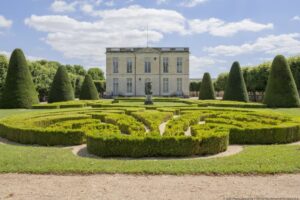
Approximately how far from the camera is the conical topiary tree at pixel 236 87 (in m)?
31.1

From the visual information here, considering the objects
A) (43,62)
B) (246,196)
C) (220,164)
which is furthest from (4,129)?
(43,62)

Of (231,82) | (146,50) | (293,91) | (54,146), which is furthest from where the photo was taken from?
(146,50)

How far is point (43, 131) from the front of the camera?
1035 centimetres

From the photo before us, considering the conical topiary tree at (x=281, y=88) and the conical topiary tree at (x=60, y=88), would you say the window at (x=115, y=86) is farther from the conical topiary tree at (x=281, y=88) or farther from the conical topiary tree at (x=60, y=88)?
the conical topiary tree at (x=281, y=88)

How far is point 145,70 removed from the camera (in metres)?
54.9

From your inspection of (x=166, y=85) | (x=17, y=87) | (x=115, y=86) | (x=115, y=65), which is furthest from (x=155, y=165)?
(x=115, y=65)

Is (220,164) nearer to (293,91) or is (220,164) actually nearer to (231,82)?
(293,91)

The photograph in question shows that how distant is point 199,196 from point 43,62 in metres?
75.0

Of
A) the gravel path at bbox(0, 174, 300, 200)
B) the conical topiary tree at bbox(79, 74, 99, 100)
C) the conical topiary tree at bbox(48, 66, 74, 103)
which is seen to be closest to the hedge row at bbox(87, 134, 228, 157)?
the gravel path at bbox(0, 174, 300, 200)

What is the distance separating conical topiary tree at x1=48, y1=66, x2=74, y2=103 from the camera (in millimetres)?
30531

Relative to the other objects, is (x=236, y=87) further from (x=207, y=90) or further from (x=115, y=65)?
(x=115, y=65)

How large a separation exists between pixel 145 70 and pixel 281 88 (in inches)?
1274

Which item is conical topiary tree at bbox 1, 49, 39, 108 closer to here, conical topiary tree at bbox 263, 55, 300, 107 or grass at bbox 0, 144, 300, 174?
grass at bbox 0, 144, 300, 174

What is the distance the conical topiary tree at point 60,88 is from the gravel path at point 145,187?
2488 centimetres
